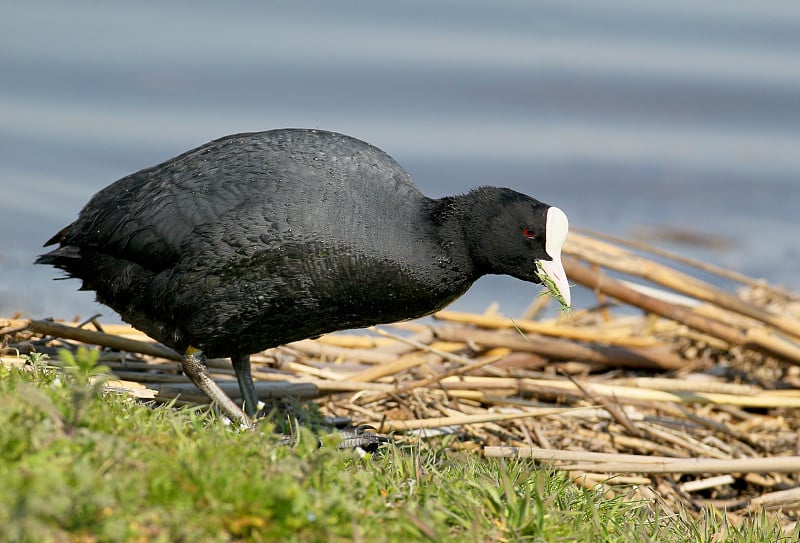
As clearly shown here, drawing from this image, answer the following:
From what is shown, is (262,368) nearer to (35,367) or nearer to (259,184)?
(259,184)

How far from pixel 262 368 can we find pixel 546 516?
8.83ft

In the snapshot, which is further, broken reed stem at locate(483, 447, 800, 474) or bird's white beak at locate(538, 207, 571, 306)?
broken reed stem at locate(483, 447, 800, 474)

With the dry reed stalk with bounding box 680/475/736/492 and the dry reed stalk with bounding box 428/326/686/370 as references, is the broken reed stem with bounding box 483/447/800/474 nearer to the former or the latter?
the dry reed stalk with bounding box 680/475/736/492

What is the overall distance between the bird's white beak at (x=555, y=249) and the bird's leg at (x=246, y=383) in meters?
1.49

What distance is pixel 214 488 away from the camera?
264cm

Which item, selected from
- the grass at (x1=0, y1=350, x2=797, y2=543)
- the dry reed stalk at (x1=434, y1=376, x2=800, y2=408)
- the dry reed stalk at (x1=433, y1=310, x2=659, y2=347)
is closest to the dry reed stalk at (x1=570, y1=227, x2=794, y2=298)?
the dry reed stalk at (x1=433, y1=310, x2=659, y2=347)

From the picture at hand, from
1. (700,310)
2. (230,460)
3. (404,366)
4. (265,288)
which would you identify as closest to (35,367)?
(265,288)

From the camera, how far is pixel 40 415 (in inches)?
111

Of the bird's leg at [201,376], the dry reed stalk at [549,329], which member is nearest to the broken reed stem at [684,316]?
the dry reed stalk at [549,329]

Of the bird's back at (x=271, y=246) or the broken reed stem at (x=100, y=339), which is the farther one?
the broken reed stem at (x=100, y=339)

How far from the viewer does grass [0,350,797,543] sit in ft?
7.89

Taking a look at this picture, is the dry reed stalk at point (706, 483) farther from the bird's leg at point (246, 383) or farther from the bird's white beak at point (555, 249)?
the bird's leg at point (246, 383)

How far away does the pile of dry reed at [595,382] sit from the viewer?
4.96 metres

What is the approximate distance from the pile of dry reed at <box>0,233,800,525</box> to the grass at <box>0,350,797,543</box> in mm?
928
